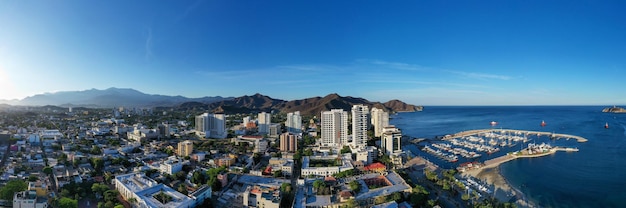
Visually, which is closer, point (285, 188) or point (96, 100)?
point (285, 188)

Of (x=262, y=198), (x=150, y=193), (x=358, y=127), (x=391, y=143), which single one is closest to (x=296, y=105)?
(x=358, y=127)

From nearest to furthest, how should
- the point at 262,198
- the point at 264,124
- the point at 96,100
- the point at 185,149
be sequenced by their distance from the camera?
the point at 262,198, the point at 185,149, the point at 264,124, the point at 96,100

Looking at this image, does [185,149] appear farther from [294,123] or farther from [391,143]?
[294,123]

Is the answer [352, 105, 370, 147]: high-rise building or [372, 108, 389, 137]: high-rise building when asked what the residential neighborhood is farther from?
[372, 108, 389, 137]: high-rise building

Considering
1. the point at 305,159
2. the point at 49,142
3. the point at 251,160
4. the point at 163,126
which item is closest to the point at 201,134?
the point at 163,126

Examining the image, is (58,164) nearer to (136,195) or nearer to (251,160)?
(136,195)

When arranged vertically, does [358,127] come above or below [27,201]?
above

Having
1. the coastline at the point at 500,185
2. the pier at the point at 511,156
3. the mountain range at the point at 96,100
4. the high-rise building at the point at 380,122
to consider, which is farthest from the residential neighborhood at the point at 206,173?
the mountain range at the point at 96,100

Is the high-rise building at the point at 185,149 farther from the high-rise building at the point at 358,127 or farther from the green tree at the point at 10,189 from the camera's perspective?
the high-rise building at the point at 358,127
